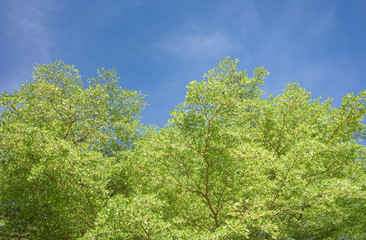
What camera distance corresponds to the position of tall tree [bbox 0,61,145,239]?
1197 cm

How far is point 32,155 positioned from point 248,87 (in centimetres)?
1706

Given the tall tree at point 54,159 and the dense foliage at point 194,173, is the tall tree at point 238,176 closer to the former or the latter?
the dense foliage at point 194,173

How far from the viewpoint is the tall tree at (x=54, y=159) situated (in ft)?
39.3

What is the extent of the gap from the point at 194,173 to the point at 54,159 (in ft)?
21.3

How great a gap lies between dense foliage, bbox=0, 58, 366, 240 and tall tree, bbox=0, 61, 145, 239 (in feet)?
0.23

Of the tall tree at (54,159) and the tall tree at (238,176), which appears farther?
the tall tree at (54,159)

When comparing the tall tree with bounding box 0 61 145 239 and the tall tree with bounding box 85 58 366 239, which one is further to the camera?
the tall tree with bounding box 0 61 145 239

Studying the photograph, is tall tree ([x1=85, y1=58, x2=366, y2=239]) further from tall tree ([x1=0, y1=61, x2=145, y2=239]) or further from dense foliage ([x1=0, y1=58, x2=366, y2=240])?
tall tree ([x1=0, y1=61, x2=145, y2=239])

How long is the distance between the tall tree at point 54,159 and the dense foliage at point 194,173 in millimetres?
71

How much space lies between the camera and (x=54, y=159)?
11.8m

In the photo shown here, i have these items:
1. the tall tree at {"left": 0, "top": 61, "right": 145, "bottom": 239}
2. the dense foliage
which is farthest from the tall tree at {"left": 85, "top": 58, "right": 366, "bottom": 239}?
the tall tree at {"left": 0, "top": 61, "right": 145, "bottom": 239}

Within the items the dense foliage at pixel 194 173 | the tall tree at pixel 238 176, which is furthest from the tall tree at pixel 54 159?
the tall tree at pixel 238 176

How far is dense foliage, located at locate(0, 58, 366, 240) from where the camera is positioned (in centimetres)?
1032

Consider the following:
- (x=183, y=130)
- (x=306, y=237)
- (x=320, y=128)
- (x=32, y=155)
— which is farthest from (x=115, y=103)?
(x=306, y=237)
